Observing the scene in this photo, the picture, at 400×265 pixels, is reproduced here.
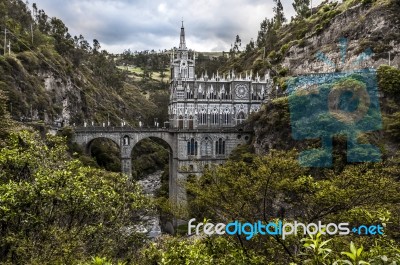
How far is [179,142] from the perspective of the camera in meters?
55.3

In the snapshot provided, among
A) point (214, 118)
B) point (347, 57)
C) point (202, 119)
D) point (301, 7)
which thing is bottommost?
point (202, 119)

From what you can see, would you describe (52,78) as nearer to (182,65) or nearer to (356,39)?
(182,65)

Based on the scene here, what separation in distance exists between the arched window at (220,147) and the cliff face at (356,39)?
76.3 ft

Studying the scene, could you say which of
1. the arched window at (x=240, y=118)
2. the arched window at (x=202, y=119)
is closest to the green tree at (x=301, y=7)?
the arched window at (x=240, y=118)

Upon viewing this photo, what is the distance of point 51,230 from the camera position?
448 inches

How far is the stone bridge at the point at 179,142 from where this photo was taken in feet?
176

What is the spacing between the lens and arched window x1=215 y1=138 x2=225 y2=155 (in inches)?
2258

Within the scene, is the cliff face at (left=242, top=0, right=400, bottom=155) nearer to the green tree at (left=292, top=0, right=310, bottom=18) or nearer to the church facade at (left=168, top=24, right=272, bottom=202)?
the church facade at (left=168, top=24, right=272, bottom=202)

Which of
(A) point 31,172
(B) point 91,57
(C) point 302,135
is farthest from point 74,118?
(A) point 31,172

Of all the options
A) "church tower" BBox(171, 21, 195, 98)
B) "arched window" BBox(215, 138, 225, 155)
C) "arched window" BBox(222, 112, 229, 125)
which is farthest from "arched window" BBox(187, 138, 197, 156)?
"church tower" BBox(171, 21, 195, 98)

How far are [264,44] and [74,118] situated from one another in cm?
5519

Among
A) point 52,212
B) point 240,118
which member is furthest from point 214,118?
point 52,212

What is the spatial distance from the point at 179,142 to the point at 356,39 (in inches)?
1420

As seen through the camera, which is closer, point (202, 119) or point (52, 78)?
point (202, 119)
